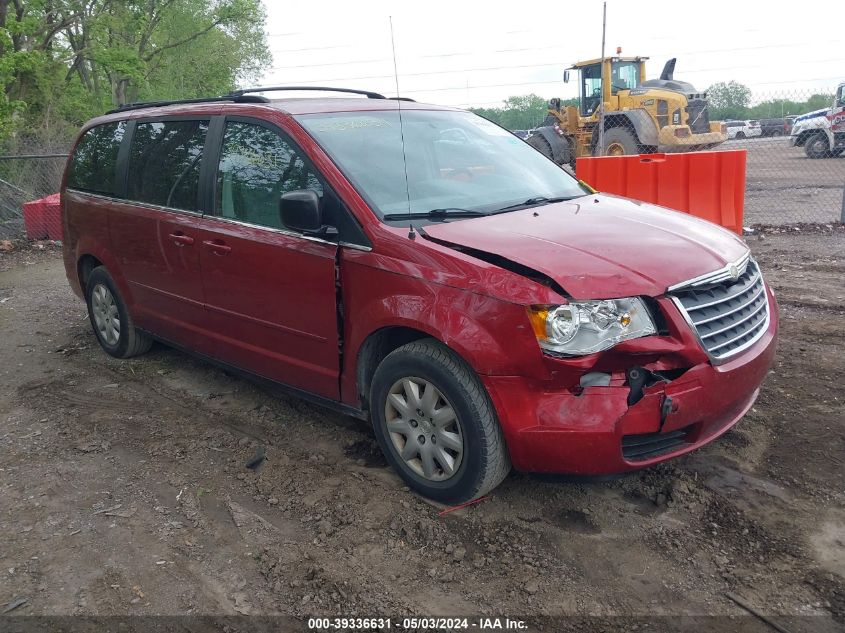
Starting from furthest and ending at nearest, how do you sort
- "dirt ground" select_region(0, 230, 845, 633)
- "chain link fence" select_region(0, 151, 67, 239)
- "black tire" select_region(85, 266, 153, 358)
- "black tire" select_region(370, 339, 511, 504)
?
"chain link fence" select_region(0, 151, 67, 239)
"black tire" select_region(85, 266, 153, 358)
"black tire" select_region(370, 339, 511, 504)
"dirt ground" select_region(0, 230, 845, 633)

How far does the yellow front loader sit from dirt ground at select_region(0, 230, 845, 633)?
1363cm

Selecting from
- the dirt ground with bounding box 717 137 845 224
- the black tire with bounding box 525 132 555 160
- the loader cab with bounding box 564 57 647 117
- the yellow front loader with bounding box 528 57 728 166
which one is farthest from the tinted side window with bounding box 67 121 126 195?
the loader cab with bounding box 564 57 647 117

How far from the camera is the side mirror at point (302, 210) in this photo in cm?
354

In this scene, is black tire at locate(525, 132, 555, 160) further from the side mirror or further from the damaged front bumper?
the damaged front bumper

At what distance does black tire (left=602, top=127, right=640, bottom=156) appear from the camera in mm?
17547

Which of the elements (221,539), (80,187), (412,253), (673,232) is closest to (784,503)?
(673,232)

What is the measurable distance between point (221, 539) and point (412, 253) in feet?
5.11

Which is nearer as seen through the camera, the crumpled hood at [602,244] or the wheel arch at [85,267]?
the crumpled hood at [602,244]

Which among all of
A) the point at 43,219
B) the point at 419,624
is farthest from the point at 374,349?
the point at 43,219

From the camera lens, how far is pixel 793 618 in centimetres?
262

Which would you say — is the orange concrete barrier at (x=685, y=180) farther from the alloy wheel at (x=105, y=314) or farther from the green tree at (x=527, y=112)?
the green tree at (x=527, y=112)

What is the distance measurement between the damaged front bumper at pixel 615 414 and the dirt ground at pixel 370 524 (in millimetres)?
220

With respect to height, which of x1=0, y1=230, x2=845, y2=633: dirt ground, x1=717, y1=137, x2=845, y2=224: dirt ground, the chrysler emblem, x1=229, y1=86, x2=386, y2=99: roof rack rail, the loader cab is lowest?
x1=0, y1=230, x2=845, y2=633: dirt ground

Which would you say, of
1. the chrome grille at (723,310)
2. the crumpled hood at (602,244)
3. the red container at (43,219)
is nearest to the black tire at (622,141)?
the red container at (43,219)
